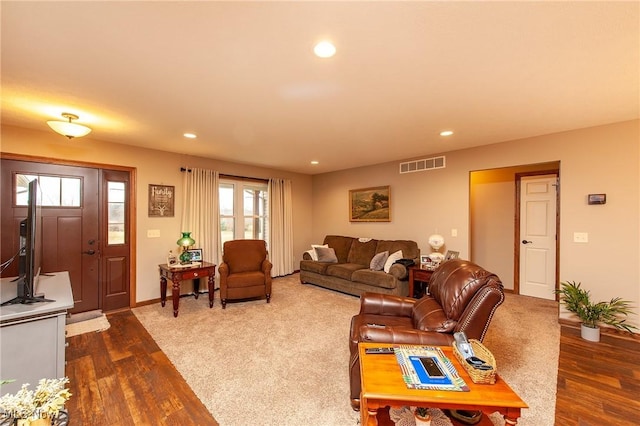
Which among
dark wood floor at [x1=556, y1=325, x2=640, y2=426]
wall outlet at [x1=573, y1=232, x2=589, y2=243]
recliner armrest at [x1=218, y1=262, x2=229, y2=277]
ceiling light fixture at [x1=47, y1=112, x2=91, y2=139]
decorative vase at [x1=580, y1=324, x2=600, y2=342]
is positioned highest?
ceiling light fixture at [x1=47, y1=112, x2=91, y2=139]

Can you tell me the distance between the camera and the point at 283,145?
406cm

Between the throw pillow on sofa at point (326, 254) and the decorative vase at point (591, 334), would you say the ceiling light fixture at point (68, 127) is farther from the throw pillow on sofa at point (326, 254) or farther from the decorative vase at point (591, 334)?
the decorative vase at point (591, 334)

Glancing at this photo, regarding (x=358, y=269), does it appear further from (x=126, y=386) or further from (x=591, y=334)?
(x=126, y=386)

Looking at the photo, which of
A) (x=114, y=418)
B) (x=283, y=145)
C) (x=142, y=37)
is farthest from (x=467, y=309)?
(x=283, y=145)

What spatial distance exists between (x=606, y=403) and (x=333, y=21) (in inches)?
124

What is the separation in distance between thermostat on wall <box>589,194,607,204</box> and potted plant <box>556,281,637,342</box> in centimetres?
105

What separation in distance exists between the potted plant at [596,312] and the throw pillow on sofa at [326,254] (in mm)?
3421

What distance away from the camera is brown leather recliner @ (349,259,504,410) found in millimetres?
1766

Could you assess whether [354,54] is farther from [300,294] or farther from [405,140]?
[300,294]

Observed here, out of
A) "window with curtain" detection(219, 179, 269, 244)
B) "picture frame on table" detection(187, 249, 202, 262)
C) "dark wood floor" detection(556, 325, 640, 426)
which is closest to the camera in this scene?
"dark wood floor" detection(556, 325, 640, 426)

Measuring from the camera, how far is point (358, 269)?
4.67 m

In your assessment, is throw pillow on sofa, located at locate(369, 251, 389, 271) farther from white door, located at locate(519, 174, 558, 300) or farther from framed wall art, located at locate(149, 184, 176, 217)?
framed wall art, located at locate(149, 184, 176, 217)

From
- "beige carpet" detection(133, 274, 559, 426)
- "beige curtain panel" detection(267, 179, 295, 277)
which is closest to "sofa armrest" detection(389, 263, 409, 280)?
"beige carpet" detection(133, 274, 559, 426)

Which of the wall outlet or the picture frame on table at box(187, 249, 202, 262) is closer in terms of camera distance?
the wall outlet
